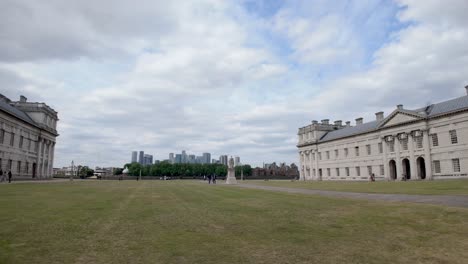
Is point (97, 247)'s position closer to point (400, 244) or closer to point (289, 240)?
point (289, 240)

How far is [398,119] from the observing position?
221 feet

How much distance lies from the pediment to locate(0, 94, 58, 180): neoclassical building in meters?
78.1

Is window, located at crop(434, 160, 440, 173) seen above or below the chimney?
below

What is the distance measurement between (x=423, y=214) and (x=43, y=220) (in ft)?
46.7

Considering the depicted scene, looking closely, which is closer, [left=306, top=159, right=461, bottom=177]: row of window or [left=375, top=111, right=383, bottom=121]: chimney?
[left=306, top=159, right=461, bottom=177]: row of window

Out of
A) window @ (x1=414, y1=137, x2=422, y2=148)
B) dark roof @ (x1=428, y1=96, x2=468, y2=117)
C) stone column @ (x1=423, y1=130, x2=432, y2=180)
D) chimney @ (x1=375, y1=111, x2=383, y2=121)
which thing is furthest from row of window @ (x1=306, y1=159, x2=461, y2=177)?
chimney @ (x1=375, y1=111, x2=383, y2=121)

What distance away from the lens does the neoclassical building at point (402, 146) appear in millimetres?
55938

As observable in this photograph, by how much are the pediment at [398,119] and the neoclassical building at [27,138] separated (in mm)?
78123

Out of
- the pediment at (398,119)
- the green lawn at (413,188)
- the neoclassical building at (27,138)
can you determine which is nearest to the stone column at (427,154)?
the pediment at (398,119)

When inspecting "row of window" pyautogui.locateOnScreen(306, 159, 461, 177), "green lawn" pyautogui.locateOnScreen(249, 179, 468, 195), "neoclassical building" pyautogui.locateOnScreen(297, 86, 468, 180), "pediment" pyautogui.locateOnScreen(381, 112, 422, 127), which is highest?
"pediment" pyautogui.locateOnScreen(381, 112, 422, 127)

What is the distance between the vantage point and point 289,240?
873 cm

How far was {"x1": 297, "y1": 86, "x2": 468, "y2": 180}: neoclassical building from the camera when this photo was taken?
2202 inches

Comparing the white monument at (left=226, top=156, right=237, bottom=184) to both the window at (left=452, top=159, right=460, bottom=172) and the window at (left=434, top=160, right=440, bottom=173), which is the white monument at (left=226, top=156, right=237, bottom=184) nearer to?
the window at (left=434, top=160, right=440, bottom=173)

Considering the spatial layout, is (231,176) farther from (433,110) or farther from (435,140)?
(433,110)
